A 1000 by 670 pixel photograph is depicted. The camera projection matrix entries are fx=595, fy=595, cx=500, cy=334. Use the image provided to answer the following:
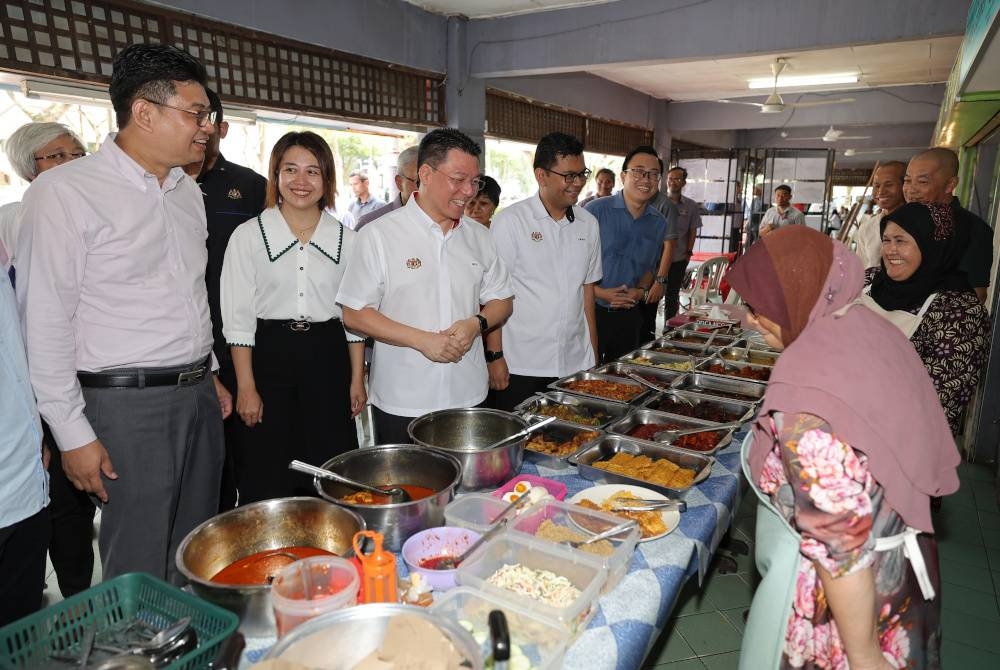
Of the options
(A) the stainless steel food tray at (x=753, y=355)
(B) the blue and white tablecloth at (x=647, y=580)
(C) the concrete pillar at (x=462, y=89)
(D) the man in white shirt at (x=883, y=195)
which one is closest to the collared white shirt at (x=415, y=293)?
(B) the blue and white tablecloth at (x=647, y=580)

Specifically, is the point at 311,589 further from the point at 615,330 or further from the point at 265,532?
the point at 615,330

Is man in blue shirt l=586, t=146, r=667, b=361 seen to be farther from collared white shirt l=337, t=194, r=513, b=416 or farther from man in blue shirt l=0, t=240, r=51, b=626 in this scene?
man in blue shirt l=0, t=240, r=51, b=626

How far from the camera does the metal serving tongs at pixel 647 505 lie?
1407 mm

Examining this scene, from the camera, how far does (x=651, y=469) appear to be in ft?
5.50

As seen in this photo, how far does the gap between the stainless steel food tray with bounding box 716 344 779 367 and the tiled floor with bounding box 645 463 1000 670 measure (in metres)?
0.85

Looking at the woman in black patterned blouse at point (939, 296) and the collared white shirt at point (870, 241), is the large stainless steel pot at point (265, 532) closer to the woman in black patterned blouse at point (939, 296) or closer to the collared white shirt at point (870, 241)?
the woman in black patterned blouse at point (939, 296)

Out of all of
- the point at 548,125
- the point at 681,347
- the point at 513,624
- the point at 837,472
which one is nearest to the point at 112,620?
the point at 513,624

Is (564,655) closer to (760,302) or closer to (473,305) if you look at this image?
(760,302)

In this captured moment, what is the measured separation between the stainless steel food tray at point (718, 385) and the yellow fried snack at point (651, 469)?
753 millimetres

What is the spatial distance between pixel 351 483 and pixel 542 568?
450 mm

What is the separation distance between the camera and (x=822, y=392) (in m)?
1.04

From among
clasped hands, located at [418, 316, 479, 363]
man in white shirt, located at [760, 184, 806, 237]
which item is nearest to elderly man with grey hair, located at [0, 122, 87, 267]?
clasped hands, located at [418, 316, 479, 363]

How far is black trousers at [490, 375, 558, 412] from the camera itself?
9.21 ft

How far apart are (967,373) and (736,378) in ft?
3.06
